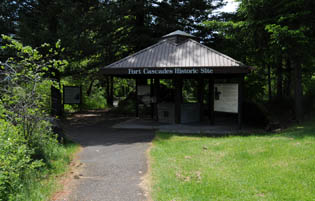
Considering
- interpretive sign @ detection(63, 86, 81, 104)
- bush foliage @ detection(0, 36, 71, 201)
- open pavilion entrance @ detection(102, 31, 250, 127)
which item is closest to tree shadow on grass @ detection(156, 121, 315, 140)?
open pavilion entrance @ detection(102, 31, 250, 127)

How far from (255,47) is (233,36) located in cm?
150

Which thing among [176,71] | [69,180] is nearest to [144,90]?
[176,71]

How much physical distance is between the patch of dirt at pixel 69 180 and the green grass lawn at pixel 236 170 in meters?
1.63

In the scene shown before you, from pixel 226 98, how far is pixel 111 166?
7489 mm

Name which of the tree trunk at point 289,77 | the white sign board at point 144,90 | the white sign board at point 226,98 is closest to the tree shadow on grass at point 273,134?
the white sign board at point 226,98

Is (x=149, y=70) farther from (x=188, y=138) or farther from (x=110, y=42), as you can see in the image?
(x=110, y=42)

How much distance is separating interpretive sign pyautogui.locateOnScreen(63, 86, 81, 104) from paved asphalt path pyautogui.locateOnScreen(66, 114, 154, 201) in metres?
5.39

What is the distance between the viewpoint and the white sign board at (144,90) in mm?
16766

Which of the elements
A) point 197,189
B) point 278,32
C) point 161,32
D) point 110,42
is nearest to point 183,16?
point 161,32

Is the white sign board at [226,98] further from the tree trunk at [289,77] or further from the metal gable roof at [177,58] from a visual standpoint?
the tree trunk at [289,77]

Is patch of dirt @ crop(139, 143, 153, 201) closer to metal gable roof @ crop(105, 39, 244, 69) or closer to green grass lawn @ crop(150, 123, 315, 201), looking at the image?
green grass lawn @ crop(150, 123, 315, 201)

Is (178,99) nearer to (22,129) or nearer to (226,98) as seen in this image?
(226,98)

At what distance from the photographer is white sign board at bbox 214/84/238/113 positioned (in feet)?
40.7

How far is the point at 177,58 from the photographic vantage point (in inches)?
524
